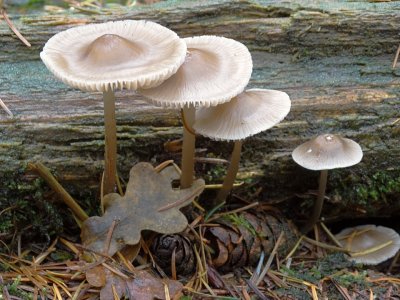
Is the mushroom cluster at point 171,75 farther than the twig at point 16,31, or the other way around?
the twig at point 16,31

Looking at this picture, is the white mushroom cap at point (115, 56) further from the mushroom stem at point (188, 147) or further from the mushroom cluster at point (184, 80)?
the mushroom stem at point (188, 147)

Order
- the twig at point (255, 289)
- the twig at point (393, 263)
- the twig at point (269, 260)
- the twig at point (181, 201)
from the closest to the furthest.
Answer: the twig at point (255, 289), the twig at point (181, 201), the twig at point (269, 260), the twig at point (393, 263)

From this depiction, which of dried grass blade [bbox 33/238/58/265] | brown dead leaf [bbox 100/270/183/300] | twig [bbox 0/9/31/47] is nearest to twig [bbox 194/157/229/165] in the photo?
brown dead leaf [bbox 100/270/183/300]

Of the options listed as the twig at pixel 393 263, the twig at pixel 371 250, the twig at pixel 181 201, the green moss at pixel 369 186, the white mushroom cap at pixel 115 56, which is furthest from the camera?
the twig at pixel 393 263

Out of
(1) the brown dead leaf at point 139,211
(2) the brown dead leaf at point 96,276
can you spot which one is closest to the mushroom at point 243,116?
(1) the brown dead leaf at point 139,211

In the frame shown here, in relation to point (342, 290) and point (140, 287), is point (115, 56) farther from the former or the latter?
point (342, 290)

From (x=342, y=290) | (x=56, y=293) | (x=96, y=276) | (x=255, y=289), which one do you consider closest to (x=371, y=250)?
(x=342, y=290)

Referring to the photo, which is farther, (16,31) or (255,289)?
(16,31)

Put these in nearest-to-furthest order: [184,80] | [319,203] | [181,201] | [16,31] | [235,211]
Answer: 1. [184,80]
2. [181,201]
3. [235,211]
4. [319,203]
5. [16,31]
